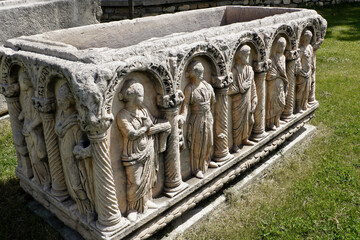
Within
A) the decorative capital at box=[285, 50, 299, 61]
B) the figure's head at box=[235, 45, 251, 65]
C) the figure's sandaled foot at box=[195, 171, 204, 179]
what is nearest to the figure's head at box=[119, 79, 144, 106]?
the figure's sandaled foot at box=[195, 171, 204, 179]

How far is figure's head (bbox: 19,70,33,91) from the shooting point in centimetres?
330

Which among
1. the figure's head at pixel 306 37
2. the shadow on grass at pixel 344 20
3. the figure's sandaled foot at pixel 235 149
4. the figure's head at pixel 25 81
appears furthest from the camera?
the shadow on grass at pixel 344 20

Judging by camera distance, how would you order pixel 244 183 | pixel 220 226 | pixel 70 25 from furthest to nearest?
pixel 70 25
pixel 244 183
pixel 220 226

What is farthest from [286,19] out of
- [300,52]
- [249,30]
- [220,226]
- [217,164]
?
[220,226]

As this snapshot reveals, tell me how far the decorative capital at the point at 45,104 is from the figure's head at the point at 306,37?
3429 mm

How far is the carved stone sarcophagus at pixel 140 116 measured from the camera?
2.82 metres

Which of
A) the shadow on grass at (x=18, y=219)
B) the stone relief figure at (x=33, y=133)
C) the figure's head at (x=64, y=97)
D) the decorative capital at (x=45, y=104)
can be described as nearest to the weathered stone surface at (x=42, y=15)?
the shadow on grass at (x=18, y=219)

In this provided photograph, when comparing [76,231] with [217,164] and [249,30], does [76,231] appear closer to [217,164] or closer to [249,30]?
[217,164]

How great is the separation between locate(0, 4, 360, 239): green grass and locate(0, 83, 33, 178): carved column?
429 millimetres

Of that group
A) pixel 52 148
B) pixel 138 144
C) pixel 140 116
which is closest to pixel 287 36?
pixel 140 116

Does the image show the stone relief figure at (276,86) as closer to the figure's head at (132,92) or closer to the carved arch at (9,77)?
the figure's head at (132,92)

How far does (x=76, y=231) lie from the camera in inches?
132

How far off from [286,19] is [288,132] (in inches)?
59.7

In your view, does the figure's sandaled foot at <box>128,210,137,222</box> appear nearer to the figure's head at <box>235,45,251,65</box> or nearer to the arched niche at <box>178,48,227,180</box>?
the arched niche at <box>178,48,227,180</box>
